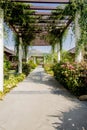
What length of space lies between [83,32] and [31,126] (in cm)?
678

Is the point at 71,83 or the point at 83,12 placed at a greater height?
the point at 83,12

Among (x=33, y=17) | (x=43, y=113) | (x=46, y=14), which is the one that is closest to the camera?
(x=43, y=113)

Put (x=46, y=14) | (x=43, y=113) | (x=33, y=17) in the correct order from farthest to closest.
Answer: (x=33, y=17)
(x=46, y=14)
(x=43, y=113)

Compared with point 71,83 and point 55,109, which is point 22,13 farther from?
point 55,109

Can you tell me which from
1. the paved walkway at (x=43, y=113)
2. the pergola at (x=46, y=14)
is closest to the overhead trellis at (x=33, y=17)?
the pergola at (x=46, y=14)

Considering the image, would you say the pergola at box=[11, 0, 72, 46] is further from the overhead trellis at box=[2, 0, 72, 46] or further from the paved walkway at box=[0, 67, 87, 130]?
the paved walkway at box=[0, 67, 87, 130]

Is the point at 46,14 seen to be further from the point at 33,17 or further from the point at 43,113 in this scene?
the point at 43,113

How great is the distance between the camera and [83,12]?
39.5 feet

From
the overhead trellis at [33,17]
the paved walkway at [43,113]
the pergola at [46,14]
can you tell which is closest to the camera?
the paved walkway at [43,113]

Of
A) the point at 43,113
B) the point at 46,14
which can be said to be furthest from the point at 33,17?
the point at 43,113

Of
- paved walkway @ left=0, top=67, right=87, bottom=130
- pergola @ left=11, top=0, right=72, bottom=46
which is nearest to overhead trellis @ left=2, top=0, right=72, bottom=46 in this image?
pergola @ left=11, top=0, right=72, bottom=46

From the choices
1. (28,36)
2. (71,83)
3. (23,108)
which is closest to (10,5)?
(71,83)

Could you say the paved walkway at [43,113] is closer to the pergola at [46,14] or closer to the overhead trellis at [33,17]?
the pergola at [46,14]

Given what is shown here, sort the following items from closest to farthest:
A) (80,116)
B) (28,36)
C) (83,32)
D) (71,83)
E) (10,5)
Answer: (80,116) → (71,83) → (83,32) → (10,5) → (28,36)
